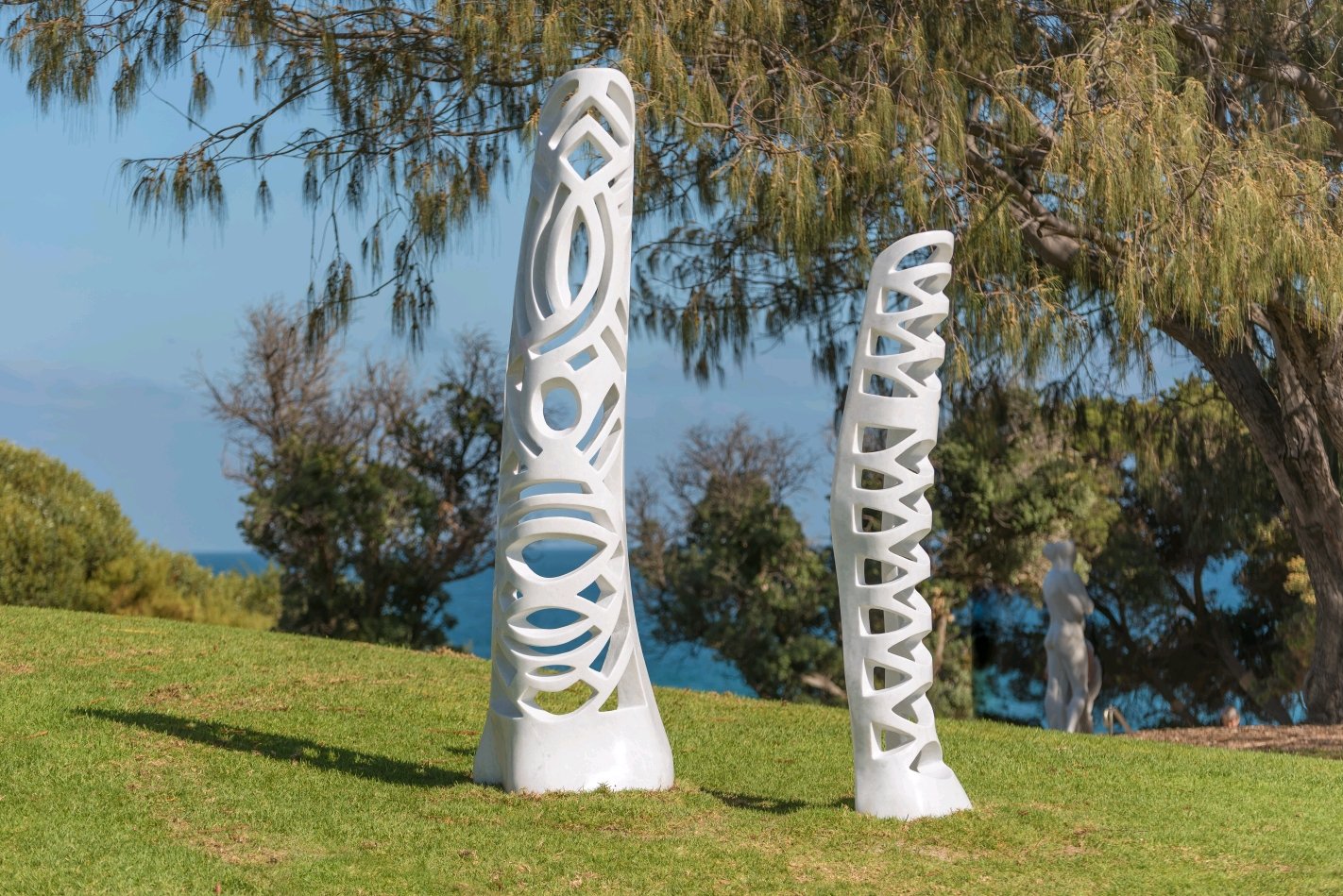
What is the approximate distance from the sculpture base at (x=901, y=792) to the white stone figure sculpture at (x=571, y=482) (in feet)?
2.59

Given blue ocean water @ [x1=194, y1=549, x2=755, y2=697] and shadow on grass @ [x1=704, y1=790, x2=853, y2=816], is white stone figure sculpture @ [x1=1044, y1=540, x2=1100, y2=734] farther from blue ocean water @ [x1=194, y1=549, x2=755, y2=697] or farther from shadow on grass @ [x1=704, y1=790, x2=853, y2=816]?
shadow on grass @ [x1=704, y1=790, x2=853, y2=816]

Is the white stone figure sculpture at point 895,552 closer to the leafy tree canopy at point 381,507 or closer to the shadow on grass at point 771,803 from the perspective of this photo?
the shadow on grass at point 771,803

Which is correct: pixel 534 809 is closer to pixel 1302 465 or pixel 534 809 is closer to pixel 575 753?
pixel 575 753

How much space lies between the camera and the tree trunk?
9281mm

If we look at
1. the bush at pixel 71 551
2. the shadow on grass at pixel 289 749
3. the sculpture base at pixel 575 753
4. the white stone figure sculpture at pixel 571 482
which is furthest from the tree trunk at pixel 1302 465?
the bush at pixel 71 551

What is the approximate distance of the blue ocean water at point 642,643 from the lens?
15.9 metres

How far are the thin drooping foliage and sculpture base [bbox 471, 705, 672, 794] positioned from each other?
307 cm

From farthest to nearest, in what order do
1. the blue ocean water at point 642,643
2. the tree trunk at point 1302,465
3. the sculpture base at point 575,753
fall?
1. the blue ocean water at point 642,643
2. the tree trunk at point 1302,465
3. the sculpture base at point 575,753

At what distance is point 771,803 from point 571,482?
4.64 feet

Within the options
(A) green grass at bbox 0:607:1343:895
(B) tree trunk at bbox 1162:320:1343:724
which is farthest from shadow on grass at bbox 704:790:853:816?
(B) tree trunk at bbox 1162:320:1343:724

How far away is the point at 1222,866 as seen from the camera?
437 centimetres

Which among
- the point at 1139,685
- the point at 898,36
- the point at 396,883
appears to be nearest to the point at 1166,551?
the point at 1139,685

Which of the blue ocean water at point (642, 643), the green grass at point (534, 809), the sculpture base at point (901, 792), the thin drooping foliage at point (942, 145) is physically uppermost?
the thin drooping foliage at point (942, 145)

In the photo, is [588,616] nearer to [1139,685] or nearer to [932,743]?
[932,743]
